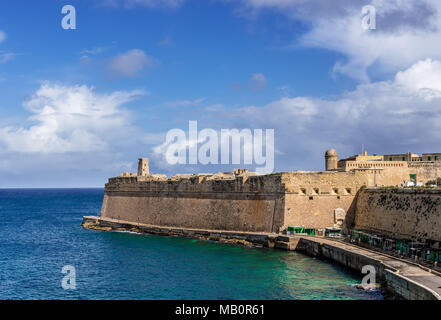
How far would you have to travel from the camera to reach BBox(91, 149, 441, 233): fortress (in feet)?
104

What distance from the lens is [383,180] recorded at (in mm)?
33844

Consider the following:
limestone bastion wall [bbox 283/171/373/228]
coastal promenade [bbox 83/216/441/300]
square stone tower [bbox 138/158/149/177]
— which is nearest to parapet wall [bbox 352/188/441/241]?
limestone bastion wall [bbox 283/171/373/228]

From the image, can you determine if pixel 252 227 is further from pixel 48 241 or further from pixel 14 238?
pixel 14 238

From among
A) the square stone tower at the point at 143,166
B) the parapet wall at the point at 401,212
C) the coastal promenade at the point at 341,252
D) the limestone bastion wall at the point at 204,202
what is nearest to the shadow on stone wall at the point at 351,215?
the parapet wall at the point at 401,212

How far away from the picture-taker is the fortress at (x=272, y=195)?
31656 millimetres

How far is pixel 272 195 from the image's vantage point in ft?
108

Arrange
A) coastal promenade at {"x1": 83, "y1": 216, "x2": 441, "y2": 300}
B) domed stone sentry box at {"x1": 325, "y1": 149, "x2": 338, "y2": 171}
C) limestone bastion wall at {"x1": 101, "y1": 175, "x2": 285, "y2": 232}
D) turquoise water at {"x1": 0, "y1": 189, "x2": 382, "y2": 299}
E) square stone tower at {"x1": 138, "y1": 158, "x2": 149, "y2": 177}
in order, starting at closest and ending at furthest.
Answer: coastal promenade at {"x1": 83, "y1": 216, "x2": 441, "y2": 300} → turquoise water at {"x1": 0, "y1": 189, "x2": 382, "y2": 299} → limestone bastion wall at {"x1": 101, "y1": 175, "x2": 285, "y2": 232} → domed stone sentry box at {"x1": 325, "y1": 149, "x2": 338, "y2": 171} → square stone tower at {"x1": 138, "y1": 158, "x2": 149, "y2": 177}

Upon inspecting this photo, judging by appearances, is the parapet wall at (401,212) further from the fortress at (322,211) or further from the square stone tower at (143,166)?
the square stone tower at (143,166)

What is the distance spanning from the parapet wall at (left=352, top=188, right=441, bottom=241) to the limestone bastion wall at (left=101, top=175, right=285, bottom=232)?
19.2 ft

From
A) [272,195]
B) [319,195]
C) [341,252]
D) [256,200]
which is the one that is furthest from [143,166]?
[341,252]

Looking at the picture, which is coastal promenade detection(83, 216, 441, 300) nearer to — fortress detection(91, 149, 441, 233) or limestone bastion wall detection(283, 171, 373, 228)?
fortress detection(91, 149, 441, 233)

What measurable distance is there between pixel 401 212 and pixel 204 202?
16.9 metres

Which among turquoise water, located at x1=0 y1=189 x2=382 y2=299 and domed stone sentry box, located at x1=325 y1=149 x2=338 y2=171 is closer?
turquoise water, located at x1=0 y1=189 x2=382 y2=299
